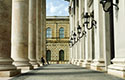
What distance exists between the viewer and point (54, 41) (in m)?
94.4

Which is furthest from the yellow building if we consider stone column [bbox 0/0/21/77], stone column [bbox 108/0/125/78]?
stone column [bbox 108/0/125/78]

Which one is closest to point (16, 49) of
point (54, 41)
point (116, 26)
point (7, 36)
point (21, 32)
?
point (21, 32)

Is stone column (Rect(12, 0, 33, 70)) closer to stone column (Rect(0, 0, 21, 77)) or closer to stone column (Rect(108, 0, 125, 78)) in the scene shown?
stone column (Rect(0, 0, 21, 77))

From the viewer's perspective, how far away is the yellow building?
94.0m

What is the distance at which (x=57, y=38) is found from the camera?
95.9 m

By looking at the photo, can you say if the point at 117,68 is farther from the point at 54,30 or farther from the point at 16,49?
the point at 54,30

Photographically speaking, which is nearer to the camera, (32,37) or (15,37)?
(15,37)

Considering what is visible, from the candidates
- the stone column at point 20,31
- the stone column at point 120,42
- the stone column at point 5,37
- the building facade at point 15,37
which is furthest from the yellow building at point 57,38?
the stone column at point 120,42

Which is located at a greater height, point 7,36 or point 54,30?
point 54,30

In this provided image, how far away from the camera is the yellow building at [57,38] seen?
9400 centimetres

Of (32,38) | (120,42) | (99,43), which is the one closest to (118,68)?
(120,42)

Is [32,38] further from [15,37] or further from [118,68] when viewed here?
[118,68]

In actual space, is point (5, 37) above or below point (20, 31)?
below

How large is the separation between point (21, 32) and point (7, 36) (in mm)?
6675
